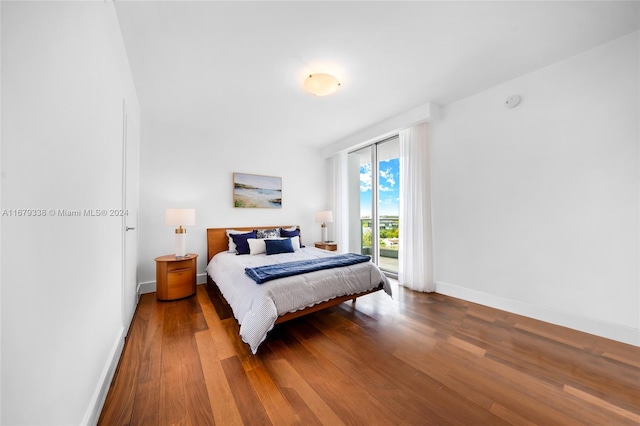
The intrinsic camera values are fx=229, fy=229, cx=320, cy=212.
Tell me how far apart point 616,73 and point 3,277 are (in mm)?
4272

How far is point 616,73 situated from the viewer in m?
2.14

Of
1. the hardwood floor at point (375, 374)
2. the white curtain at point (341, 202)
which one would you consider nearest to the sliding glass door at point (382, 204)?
the white curtain at point (341, 202)

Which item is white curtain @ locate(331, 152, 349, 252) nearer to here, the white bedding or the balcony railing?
Result: the balcony railing

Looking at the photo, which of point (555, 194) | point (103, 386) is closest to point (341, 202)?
point (555, 194)

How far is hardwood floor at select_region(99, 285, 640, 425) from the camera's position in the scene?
1.35 metres

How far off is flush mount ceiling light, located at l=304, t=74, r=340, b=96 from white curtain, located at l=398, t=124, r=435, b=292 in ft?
5.67

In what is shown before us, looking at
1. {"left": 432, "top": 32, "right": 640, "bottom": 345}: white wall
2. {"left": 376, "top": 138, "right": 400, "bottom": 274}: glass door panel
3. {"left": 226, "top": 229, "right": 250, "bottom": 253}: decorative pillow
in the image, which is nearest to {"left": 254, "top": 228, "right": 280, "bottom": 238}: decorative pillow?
{"left": 226, "top": 229, "right": 250, "bottom": 253}: decorative pillow

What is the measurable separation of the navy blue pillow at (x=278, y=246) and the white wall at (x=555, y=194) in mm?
2412

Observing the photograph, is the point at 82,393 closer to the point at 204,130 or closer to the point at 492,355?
the point at 492,355

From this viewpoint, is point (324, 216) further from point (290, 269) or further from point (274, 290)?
point (274, 290)

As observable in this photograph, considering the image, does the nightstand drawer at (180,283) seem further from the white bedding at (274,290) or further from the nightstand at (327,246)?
the nightstand at (327,246)

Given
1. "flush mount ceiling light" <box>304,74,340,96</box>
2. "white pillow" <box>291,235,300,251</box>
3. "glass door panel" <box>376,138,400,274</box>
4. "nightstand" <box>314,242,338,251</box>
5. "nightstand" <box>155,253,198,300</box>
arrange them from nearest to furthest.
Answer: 1. "flush mount ceiling light" <box>304,74,340,96</box>
2. "nightstand" <box>155,253,198,300</box>
3. "white pillow" <box>291,235,300,251</box>
4. "glass door panel" <box>376,138,400,274</box>
5. "nightstand" <box>314,242,338,251</box>

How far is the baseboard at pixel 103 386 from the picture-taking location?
4.03 ft

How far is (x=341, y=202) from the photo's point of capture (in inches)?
195
